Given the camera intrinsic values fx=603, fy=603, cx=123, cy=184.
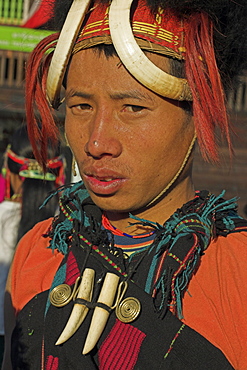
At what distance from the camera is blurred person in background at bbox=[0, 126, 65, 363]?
11.0 feet

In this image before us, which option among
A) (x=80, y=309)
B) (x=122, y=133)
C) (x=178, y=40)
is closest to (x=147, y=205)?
(x=122, y=133)

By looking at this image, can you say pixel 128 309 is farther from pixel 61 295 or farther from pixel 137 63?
pixel 137 63

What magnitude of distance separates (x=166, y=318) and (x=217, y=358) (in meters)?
0.17

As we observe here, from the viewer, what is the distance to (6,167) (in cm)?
390

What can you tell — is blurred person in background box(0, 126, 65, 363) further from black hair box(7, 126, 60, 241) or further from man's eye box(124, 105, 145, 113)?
man's eye box(124, 105, 145, 113)

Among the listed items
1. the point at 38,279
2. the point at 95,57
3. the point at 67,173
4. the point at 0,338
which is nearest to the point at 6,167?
the point at 67,173

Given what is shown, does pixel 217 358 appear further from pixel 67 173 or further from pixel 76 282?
pixel 67 173

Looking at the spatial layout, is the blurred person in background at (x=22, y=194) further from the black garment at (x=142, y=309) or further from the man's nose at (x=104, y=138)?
the man's nose at (x=104, y=138)

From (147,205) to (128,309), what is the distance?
315mm

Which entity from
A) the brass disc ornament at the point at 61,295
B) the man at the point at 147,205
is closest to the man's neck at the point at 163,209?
the man at the point at 147,205

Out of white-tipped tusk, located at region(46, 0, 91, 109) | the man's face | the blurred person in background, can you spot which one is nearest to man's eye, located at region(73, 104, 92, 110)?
the man's face

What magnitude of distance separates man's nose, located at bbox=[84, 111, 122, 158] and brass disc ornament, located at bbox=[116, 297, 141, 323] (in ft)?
1.36

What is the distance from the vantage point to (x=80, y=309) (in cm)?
174

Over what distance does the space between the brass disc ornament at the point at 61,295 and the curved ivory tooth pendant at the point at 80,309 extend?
36 millimetres
